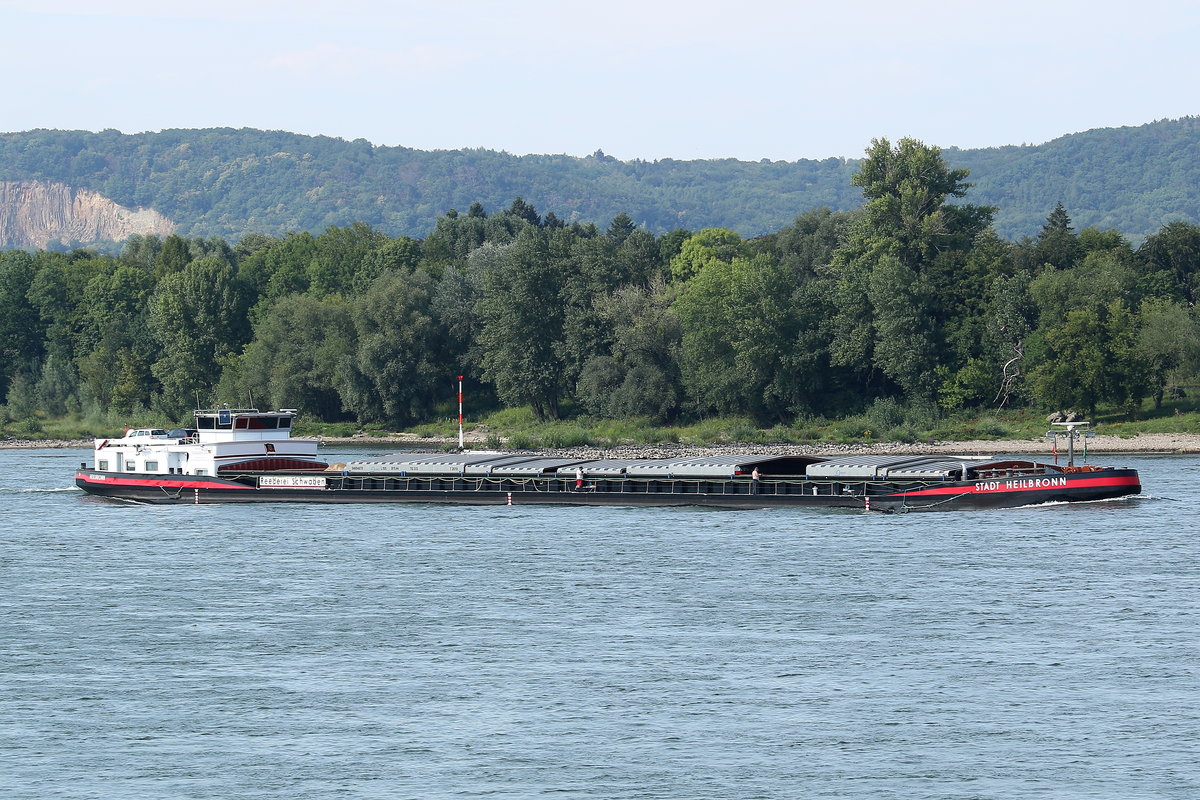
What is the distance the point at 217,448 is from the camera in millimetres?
84812

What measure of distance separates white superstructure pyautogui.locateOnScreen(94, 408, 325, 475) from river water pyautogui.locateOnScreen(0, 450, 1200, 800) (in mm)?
16795

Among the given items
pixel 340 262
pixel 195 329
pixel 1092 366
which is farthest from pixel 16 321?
pixel 1092 366

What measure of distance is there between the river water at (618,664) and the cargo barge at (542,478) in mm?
3665

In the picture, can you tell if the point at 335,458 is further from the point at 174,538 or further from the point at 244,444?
the point at 174,538

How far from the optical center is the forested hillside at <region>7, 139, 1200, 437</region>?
129 metres

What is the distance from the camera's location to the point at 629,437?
136m

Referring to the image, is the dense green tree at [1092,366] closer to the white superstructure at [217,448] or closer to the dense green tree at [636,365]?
the dense green tree at [636,365]

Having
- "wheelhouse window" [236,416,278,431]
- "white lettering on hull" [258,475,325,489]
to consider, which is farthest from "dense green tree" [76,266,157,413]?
"white lettering on hull" [258,475,325,489]

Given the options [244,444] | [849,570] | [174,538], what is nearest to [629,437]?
[244,444]

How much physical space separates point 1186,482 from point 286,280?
125m

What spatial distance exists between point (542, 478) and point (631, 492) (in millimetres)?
5437

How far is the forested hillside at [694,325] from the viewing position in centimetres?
12925

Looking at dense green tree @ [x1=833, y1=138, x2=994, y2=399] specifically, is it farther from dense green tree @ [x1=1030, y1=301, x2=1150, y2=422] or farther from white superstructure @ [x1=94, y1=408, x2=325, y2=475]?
white superstructure @ [x1=94, y1=408, x2=325, y2=475]

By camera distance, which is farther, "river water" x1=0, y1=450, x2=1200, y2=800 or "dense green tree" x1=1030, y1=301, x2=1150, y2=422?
Answer: "dense green tree" x1=1030, y1=301, x2=1150, y2=422
